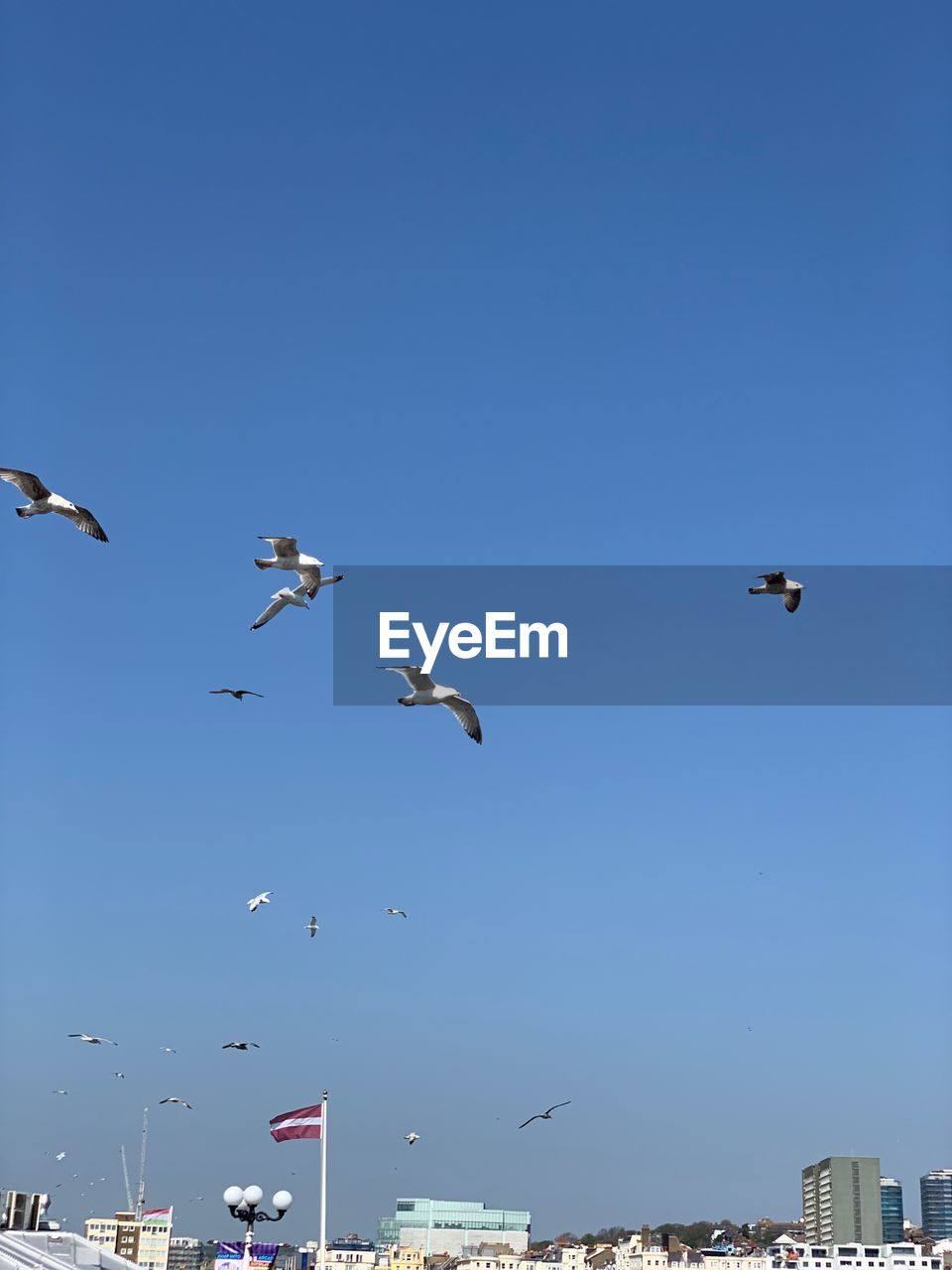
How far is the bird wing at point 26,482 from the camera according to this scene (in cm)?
3506

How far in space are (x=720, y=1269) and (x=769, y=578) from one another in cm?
17446

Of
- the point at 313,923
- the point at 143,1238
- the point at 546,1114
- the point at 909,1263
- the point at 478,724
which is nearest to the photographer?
the point at 478,724

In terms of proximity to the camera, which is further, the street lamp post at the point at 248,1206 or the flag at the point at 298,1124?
the flag at the point at 298,1124

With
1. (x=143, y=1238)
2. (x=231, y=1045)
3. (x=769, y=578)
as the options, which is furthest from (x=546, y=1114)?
(x=143, y=1238)

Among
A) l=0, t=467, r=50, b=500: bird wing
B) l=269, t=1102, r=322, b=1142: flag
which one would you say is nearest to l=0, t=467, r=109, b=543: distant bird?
l=0, t=467, r=50, b=500: bird wing

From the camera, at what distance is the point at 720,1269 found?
196250 mm

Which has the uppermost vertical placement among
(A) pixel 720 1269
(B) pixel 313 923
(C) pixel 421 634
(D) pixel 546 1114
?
(C) pixel 421 634

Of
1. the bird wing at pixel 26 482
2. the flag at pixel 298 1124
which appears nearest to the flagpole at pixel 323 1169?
the flag at pixel 298 1124

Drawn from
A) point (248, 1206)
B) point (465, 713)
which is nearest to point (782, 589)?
point (465, 713)

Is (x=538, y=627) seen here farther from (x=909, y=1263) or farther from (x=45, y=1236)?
(x=909, y=1263)

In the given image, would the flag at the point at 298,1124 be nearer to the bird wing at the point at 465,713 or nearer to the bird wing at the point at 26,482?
the bird wing at the point at 465,713

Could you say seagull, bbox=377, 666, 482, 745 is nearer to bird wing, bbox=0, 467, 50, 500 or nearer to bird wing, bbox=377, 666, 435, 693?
bird wing, bbox=377, 666, 435, 693

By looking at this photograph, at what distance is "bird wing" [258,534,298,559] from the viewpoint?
134 feet

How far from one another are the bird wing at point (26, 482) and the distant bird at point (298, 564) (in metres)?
6.46
